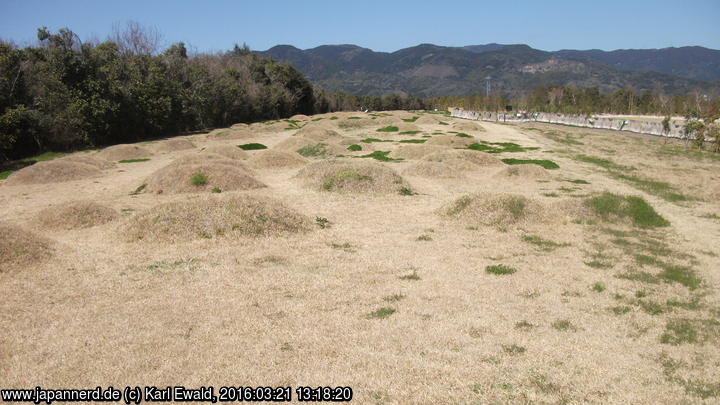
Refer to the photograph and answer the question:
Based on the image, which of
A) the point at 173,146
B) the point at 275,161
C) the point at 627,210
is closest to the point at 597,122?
the point at 275,161

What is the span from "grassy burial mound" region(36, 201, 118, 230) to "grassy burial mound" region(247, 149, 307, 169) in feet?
29.3

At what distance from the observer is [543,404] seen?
14.5ft

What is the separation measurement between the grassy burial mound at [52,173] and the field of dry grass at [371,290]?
1.86 m

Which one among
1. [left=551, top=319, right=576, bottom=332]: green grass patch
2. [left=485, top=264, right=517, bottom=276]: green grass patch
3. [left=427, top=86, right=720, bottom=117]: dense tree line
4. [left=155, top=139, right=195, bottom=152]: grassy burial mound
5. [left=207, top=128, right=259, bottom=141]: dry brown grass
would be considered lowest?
[left=551, top=319, right=576, bottom=332]: green grass patch

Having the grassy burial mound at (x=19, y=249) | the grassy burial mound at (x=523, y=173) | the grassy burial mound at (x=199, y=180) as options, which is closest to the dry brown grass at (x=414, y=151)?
the grassy burial mound at (x=523, y=173)

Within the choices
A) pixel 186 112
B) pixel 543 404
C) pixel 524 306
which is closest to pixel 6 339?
pixel 543 404

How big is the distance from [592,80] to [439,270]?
704ft

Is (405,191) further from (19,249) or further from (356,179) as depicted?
(19,249)

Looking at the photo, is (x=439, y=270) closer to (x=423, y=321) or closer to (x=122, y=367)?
(x=423, y=321)

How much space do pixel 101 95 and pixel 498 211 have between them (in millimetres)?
27125

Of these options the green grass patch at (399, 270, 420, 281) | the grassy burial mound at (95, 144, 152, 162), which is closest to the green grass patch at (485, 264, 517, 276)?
the green grass patch at (399, 270, 420, 281)

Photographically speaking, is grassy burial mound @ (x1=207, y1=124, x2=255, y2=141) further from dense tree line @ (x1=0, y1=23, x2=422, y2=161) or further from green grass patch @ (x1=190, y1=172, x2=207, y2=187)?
green grass patch @ (x1=190, y1=172, x2=207, y2=187)

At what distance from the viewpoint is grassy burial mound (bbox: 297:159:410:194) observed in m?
14.9

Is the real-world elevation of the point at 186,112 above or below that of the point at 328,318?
above
